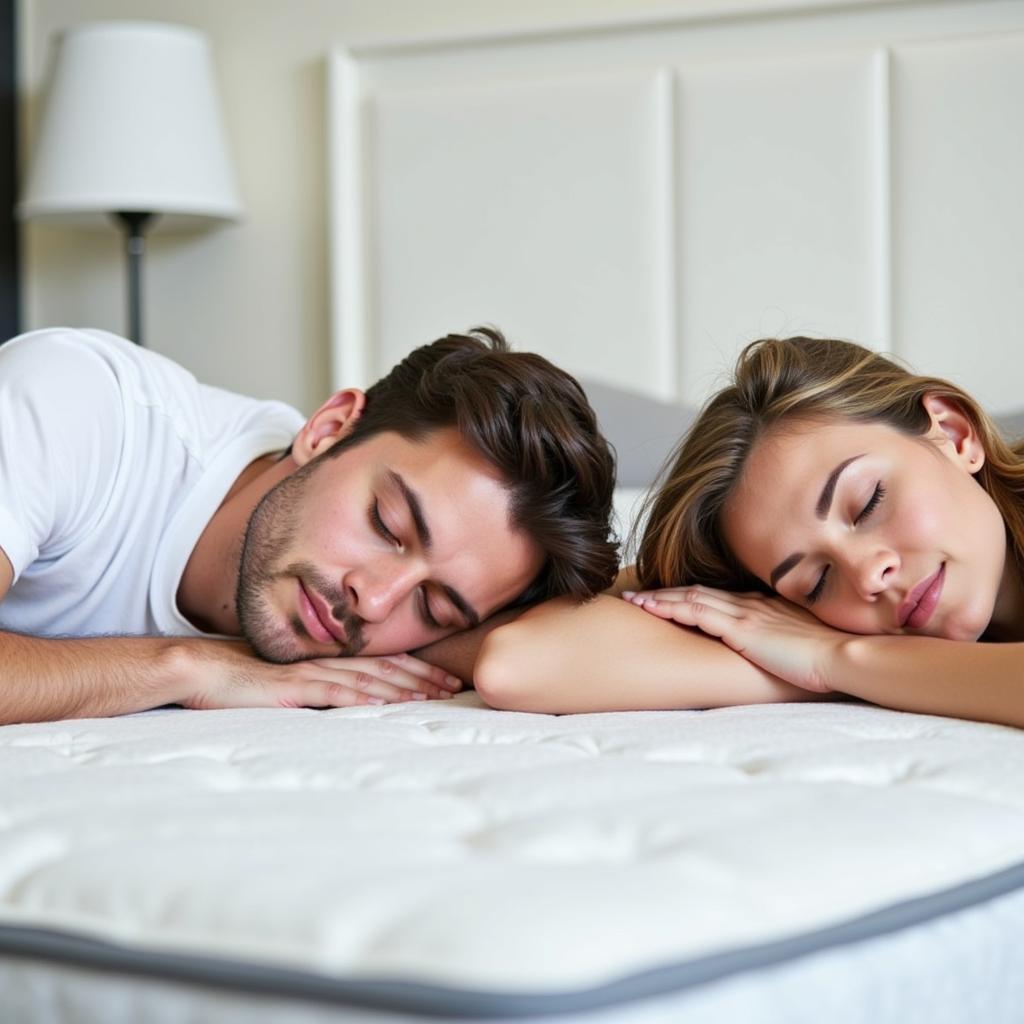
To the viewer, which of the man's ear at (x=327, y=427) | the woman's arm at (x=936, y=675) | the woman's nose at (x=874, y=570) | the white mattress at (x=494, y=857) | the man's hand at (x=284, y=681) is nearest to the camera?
the white mattress at (x=494, y=857)

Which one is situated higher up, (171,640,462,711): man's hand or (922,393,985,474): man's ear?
(922,393,985,474): man's ear

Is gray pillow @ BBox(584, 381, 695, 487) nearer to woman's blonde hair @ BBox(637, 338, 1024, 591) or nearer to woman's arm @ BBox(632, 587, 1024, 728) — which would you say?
woman's blonde hair @ BBox(637, 338, 1024, 591)

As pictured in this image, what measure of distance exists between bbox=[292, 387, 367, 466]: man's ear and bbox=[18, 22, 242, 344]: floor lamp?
1439 millimetres

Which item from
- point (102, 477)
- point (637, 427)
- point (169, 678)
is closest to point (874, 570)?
point (169, 678)

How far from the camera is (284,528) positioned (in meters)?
1.56

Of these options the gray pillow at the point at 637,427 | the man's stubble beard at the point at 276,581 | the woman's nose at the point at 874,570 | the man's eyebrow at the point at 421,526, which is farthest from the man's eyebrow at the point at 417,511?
the gray pillow at the point at 637,427

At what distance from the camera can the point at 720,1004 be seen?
1.85 feet

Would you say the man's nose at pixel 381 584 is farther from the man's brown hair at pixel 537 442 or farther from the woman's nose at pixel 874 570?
the woman's nose at pixel 874 570

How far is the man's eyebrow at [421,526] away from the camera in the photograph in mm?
1495

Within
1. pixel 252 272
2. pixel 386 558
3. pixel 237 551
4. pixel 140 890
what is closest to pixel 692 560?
pixel 386 558

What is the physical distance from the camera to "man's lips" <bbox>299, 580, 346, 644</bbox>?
152cm

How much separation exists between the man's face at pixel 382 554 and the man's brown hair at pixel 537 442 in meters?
0.02

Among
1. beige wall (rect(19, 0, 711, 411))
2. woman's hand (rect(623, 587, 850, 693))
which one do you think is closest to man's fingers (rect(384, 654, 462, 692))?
woman's hand (rect(623, 587, 850, 693))

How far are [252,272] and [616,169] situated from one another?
967 mm
